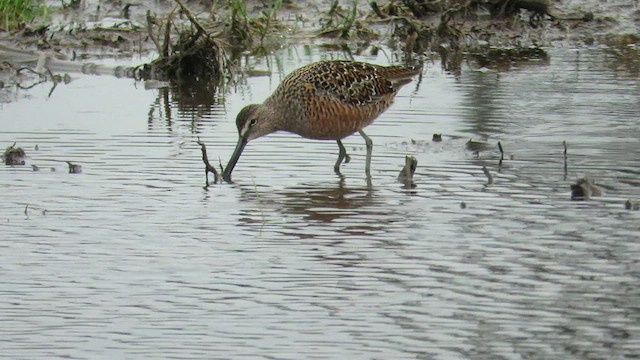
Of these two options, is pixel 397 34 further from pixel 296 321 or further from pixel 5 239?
pixel 296 321

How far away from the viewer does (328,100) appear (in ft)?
33.0

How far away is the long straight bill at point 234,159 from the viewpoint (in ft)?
30.6

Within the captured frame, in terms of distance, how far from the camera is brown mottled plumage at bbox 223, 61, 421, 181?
9.94 metres

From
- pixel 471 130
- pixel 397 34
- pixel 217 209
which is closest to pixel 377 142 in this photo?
pixel 471 130

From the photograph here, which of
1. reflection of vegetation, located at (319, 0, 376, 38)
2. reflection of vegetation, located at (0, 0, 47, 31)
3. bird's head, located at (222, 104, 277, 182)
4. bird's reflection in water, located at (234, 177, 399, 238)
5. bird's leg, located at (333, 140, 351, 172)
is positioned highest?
reflection of vegetation, located at (0, 0, 47, 31)

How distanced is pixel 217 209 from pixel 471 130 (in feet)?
9.37

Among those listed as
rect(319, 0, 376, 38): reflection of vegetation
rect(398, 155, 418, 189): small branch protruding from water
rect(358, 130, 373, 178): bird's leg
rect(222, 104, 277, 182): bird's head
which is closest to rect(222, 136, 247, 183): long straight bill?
rect(222, 104, 277, 182): bird's head

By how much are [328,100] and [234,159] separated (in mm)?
897

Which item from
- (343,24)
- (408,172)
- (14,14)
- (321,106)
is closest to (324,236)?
(408,172)

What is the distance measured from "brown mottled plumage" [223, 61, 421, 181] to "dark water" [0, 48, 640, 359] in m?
0.24

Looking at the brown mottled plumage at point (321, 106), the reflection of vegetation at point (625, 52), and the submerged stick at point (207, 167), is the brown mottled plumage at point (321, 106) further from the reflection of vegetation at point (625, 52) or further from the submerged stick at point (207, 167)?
the reflection of vegetation at point (625, 52)

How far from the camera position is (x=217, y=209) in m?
8.48

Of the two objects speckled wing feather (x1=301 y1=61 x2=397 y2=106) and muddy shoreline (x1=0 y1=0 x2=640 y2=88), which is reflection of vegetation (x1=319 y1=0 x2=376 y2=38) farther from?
speckled wing feather (x1=301 y1=61 x2=397 y2=106)

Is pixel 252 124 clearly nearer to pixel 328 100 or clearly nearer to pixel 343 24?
pixel 328 100
